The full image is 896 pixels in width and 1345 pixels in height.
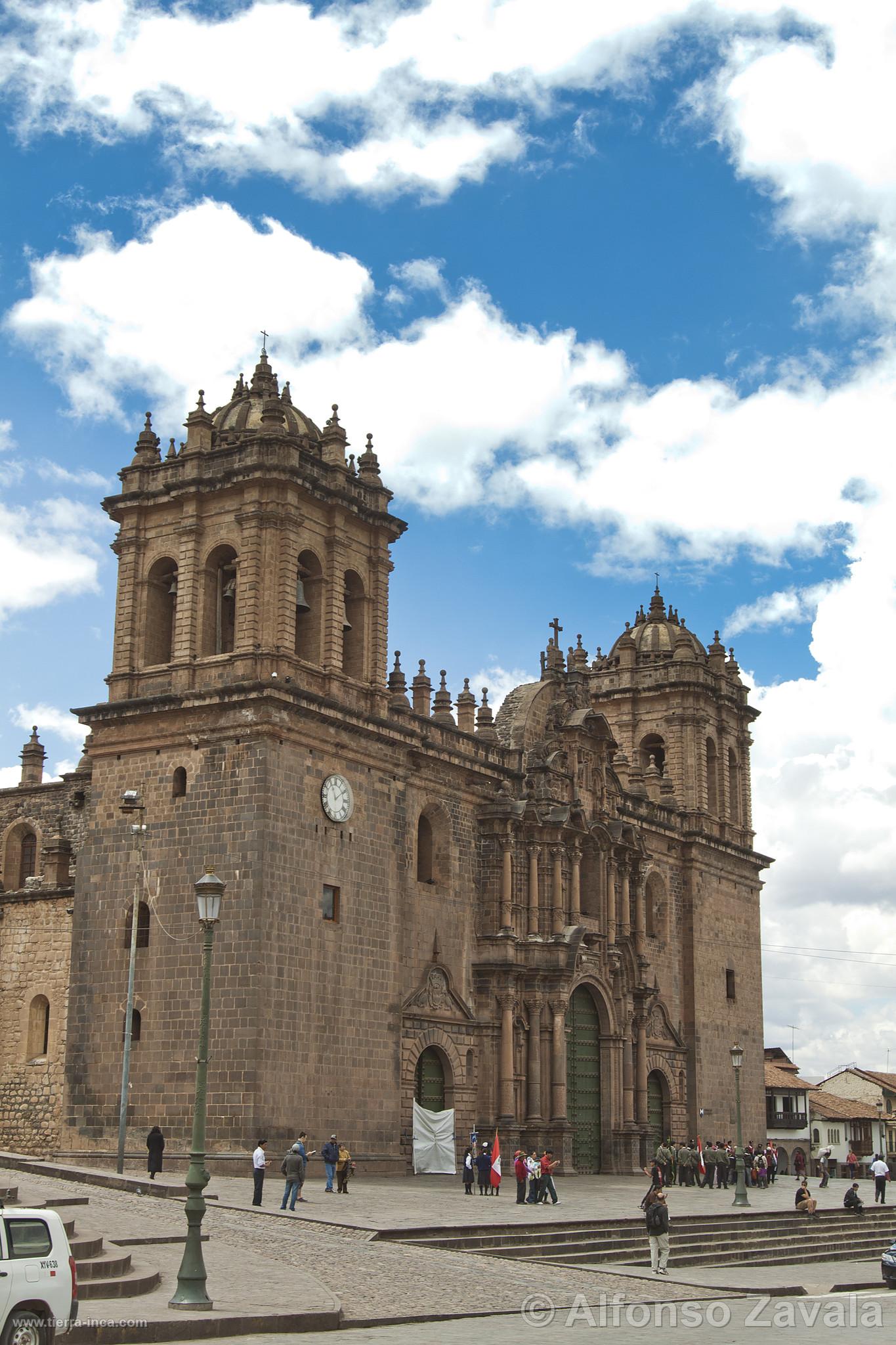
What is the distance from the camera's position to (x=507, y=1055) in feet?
116

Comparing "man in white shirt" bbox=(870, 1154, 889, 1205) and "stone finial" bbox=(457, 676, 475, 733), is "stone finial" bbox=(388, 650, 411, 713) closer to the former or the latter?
"stone finial" bbox=(457, 676, 475, 733)

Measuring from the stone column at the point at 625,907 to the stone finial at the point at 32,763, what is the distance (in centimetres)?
1600

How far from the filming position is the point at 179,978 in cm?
2916

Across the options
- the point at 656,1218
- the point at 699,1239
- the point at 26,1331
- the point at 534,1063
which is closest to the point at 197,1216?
the point at 26,1331

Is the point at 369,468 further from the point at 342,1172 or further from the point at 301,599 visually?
the point at 342,1172

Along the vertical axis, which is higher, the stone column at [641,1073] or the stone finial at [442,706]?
the stone finial at [442,706]

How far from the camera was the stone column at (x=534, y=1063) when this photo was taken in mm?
35688

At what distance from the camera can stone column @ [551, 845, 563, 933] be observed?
37.2m

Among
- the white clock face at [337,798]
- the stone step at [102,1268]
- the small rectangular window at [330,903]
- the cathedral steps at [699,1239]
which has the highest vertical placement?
the white clock face at [337,798]

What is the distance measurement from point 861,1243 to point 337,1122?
32.8 ft

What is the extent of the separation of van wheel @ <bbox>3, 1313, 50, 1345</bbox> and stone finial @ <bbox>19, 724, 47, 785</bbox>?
30361mm

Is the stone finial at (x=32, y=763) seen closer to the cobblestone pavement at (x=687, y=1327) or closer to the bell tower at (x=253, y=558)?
the bell tower at (x=253, y=558)

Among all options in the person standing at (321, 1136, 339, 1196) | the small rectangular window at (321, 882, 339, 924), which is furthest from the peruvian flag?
the small rectangular window at (321, 882, 339, 924)

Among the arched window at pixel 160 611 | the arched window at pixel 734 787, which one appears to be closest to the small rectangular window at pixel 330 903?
the arched window at pixel 160 611
